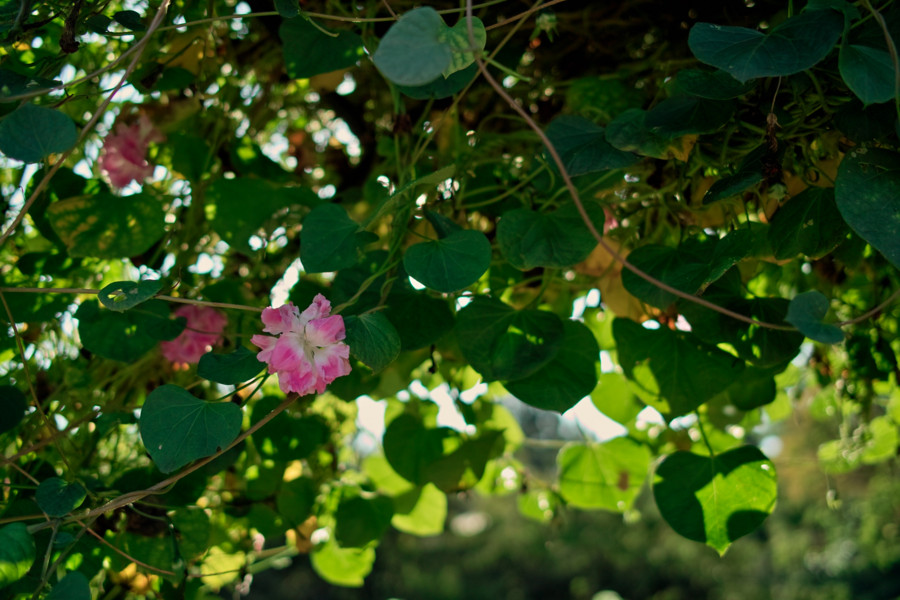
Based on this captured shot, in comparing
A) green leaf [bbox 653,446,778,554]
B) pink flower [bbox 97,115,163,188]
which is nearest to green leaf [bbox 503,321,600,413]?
green leaf [bbox 653,446,778,554]

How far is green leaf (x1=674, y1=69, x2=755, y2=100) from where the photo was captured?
45 cm

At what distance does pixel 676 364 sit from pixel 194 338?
1.42 feet

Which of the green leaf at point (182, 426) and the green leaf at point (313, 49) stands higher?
the green leaf at point (313, 49)

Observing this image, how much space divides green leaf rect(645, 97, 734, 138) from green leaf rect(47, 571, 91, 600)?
0.44m

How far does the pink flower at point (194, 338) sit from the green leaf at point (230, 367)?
19 centimetres

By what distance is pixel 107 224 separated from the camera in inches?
24.0

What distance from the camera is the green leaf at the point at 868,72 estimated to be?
379 millimetres

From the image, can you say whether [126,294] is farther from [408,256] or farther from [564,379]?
[564,379]

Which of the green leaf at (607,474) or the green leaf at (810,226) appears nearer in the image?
the green leaf at (810,226)

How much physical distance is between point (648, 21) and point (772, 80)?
213 millimetres

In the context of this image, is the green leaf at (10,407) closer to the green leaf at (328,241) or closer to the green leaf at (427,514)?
the green leaf at (328,241)

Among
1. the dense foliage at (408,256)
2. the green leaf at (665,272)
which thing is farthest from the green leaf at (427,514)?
the green leaf at (665,272)

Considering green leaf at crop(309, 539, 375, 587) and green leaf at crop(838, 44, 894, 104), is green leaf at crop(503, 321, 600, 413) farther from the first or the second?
green leaf at crop(309, 539, 375, 587)

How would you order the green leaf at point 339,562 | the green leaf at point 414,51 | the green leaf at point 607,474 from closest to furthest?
the green leaf at point 414,51 → the green leaf at point 607,474 → the green leaf at point 339,562
